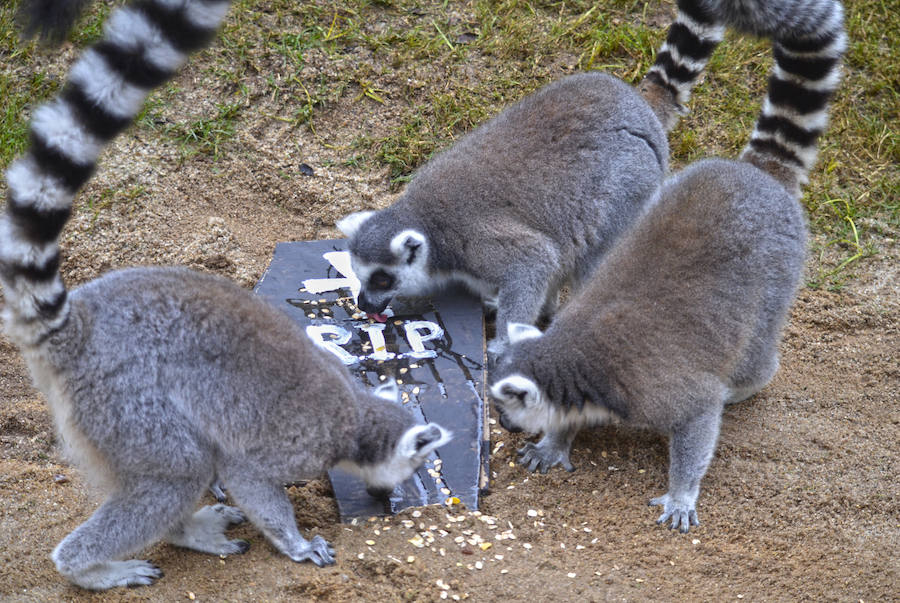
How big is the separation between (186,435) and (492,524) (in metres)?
1.45

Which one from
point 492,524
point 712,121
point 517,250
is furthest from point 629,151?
point 492,524

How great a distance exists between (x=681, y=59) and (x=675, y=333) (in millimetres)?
2588

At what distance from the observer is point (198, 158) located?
7.31 meters

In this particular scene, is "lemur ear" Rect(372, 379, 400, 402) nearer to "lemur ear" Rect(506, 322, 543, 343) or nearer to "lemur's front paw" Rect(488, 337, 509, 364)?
"lemur ear" Rect(506, 322, 543, 343)

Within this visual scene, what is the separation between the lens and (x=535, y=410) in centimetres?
445

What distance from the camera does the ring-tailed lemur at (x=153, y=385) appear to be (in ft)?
10.3

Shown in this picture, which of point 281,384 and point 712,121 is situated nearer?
point 281,384

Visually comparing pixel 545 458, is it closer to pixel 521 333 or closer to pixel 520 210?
pixel 521 333

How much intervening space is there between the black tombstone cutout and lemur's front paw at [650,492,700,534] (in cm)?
86

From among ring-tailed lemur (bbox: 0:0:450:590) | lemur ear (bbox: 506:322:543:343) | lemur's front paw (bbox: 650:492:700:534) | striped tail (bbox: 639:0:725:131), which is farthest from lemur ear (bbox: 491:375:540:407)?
striped tail (bbox: 639:0:725:131)

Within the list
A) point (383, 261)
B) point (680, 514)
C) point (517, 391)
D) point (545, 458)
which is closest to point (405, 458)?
point (517, 391)

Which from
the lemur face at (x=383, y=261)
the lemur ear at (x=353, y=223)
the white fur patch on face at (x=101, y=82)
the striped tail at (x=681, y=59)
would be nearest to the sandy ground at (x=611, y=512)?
the lemur ear at (x=353, y=223)

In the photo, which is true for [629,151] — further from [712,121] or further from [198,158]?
[198,158]

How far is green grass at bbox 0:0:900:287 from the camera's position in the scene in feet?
24.2
